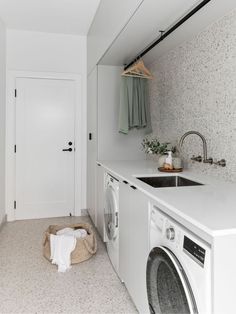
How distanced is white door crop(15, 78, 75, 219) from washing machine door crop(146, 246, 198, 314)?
8.75 ft

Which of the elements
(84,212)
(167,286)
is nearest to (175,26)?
(167,286)

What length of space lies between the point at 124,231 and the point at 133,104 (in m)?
1.53

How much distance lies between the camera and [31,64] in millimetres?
3689

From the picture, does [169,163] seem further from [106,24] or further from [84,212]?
[84,212]

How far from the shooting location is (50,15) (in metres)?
3.18

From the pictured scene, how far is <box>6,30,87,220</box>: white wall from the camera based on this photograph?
11.9ft

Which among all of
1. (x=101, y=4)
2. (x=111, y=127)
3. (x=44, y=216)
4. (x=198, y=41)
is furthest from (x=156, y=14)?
(x=44, y=216)

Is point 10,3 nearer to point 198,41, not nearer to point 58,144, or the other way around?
point 58,144

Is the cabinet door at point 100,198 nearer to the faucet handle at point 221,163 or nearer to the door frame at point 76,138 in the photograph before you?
the door frame at point 76,138

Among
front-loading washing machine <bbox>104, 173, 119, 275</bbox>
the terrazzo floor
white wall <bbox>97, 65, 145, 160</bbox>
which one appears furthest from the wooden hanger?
the terrazzo floor

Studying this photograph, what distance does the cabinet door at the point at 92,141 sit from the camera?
3.29m

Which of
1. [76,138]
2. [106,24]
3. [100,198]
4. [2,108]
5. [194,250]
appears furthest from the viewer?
[76,138]

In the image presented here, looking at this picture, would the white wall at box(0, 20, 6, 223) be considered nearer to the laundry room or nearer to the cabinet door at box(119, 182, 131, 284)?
the laundry room

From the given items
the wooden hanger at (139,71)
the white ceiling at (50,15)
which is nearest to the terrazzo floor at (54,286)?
the wooden hanger at (139,71)
